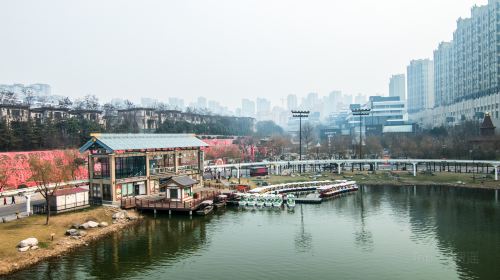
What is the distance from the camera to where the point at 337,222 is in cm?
4331

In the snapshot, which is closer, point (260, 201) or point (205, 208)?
point (205, 208)

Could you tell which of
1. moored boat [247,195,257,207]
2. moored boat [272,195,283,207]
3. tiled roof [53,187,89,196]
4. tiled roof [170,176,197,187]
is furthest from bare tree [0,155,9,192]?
moored boat [272,195,283,207]

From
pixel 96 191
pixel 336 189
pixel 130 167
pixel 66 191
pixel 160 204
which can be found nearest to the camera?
pixel 66 191

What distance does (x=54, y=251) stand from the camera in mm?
31859

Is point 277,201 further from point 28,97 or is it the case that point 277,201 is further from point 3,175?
point 28,97

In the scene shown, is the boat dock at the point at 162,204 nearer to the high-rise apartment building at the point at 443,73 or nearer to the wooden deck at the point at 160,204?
the wooden deck at the point at 160,204

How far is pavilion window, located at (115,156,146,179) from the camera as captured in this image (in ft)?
160

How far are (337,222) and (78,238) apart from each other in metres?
25.2

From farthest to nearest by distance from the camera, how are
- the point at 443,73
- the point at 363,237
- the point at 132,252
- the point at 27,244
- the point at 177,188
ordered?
1. the point at 443,73
2. the point at 177,188
3. the point at 363,237
4. the point at 132,252
5. the point at 27,244

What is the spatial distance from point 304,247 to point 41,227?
22814 mm

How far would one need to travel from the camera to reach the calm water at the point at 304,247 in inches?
1117

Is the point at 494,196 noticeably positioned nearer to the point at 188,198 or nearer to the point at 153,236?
the point at 188,198

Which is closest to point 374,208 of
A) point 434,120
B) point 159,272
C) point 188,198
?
point 188,198

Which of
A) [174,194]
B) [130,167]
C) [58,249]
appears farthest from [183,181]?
[58,249]
